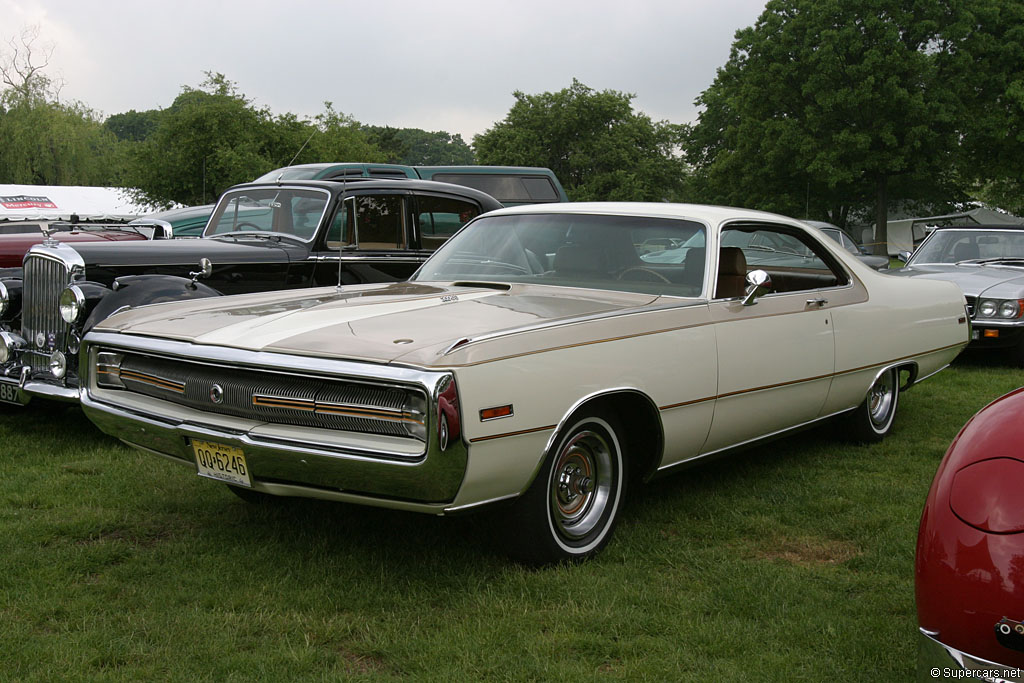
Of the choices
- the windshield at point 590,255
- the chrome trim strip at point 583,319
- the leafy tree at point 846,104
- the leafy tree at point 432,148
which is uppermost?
the leafy tree at point 432,148

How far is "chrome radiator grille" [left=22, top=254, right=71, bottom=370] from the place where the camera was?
230 inches

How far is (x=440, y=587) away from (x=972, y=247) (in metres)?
8.67

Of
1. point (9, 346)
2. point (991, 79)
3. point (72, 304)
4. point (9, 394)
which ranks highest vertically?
point (991, 79)

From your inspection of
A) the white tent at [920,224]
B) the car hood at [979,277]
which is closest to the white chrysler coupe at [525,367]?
the car hood at [979,277]

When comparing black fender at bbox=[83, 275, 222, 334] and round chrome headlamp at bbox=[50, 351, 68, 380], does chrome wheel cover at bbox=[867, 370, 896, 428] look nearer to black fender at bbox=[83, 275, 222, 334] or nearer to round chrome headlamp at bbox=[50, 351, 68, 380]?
black fender at bbox=[83, 275, 222, 334]

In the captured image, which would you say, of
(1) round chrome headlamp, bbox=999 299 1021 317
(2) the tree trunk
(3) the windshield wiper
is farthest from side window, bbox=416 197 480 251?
(2) the tree trunk

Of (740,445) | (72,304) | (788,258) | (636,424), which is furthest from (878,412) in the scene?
(72,304)

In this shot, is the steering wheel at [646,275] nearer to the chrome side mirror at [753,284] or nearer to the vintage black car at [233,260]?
the chrome side mirror at [753,284]

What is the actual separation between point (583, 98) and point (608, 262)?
54809mm

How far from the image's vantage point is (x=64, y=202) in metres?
30.2

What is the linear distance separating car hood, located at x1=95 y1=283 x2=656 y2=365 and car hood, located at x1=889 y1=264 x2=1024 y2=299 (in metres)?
Answer: 5.32

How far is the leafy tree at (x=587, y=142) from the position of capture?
5575 cm

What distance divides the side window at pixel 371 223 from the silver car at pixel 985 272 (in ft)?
13.7

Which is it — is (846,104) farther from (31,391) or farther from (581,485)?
(581,485)
